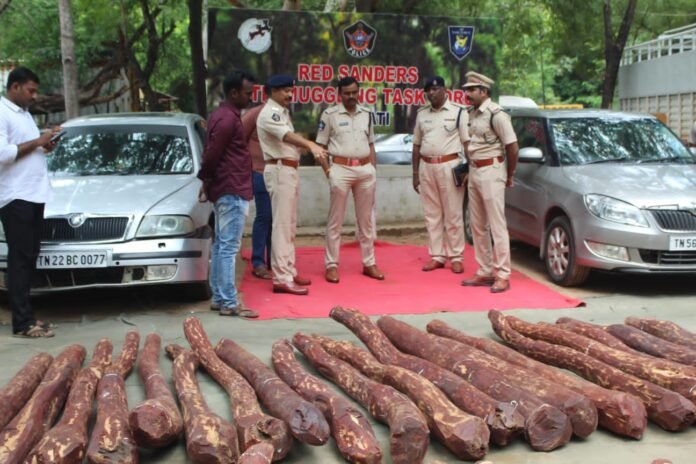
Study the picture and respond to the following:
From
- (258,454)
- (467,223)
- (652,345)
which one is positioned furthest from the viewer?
(467,223)

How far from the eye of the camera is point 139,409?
3.61 m

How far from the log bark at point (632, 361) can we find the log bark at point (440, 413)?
1.20 m

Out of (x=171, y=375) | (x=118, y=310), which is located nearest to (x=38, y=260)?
(x=118, y=310)

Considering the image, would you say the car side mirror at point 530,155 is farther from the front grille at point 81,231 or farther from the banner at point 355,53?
the banner at point 355,53

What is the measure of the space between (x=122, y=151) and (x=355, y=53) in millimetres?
5435

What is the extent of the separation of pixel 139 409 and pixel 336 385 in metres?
1.34

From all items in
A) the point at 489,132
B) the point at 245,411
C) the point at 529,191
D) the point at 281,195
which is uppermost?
the point at 489,132

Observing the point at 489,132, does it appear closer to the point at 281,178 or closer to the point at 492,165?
the point at 492,165

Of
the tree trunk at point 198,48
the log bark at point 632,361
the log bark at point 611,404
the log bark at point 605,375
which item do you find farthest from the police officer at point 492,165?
the tree trunk at point 198,48

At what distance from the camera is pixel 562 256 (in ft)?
Answer: 25.0

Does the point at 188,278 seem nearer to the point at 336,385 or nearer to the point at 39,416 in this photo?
the point at 336,385

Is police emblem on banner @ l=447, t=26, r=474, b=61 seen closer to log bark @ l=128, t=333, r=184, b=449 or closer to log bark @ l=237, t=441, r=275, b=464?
log bark @ l=128, t=333, r=184, b=449

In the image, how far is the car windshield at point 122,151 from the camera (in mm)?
7254

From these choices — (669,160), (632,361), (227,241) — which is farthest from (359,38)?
(632,361)
